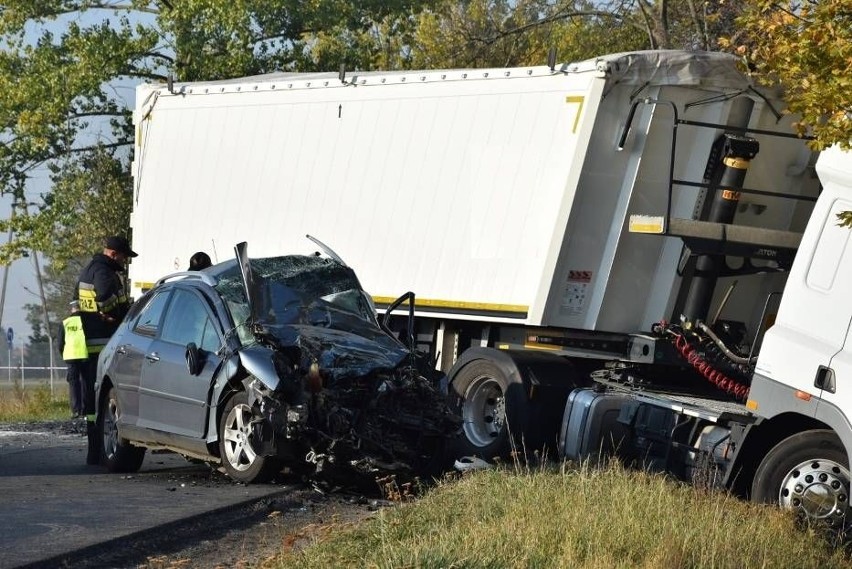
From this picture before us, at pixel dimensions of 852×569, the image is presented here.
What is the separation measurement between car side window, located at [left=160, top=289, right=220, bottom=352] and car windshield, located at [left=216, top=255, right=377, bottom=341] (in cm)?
21

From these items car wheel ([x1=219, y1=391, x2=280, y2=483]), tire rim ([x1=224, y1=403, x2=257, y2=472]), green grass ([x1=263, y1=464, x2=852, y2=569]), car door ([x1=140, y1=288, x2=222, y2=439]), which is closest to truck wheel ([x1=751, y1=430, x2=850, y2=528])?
green grass ([x1=263, y1=464, x2=852, y2=569])

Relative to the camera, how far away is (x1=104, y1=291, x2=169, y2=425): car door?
1205 cm

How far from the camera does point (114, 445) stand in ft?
40.8

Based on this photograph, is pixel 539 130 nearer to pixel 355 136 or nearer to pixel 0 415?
Result: pixel 355 136

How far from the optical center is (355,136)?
15.9 meters

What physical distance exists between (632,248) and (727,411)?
119 inches

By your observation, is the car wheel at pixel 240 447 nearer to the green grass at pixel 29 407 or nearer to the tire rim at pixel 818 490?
the tire rim at pixel 818 490

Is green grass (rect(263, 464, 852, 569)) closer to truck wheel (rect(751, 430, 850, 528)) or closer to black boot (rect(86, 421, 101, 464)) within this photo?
truck wheel (rect(751, 430, 850, 528))

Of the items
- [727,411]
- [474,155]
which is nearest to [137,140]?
[474,155]

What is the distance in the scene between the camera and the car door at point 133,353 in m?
12.1

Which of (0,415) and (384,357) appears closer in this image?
(384,357)

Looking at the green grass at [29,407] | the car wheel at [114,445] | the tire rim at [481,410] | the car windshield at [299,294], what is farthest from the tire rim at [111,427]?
the green grass at [29,407]

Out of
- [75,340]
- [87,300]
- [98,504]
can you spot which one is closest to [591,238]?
[98,504]

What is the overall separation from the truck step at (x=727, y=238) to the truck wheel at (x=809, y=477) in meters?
3.23
